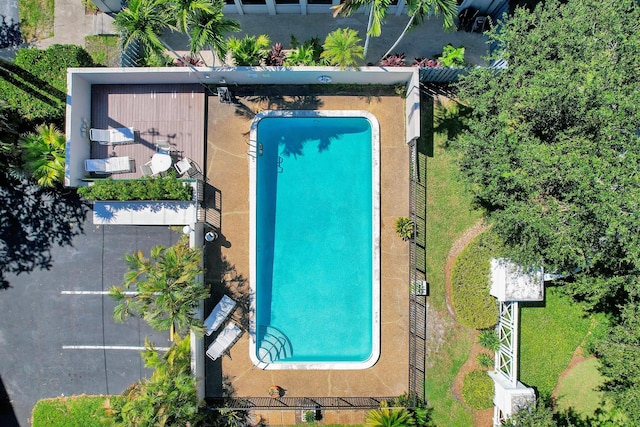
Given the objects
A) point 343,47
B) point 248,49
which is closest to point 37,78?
point 248,49

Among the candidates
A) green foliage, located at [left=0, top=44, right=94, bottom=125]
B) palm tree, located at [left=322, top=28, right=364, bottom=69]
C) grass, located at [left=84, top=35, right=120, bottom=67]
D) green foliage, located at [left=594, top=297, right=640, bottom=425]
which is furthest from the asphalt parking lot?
green foliage, located at [left=594, top=297, right=640, bottom=425]

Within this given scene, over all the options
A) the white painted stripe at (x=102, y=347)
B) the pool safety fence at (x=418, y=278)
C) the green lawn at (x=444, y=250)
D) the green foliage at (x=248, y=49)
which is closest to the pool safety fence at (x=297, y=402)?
the pool safety fence at (x=418, y=278)

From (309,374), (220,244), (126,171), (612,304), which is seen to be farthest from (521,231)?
(126,171)

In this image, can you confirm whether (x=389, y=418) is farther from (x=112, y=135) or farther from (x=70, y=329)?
(x=112, y=135)

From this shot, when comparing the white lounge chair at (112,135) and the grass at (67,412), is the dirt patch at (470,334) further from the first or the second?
the grass at (67,412)

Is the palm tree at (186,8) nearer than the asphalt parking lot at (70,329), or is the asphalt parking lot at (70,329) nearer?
the palm tree at (186,8)

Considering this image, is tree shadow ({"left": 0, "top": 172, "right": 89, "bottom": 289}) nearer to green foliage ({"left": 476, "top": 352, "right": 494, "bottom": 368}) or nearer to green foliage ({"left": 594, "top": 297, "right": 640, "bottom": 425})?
green foliage ({"left": 476, "top": 352, "right": 494, "bottom": 368})

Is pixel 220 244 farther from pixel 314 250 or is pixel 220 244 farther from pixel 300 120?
pixel 300 120
